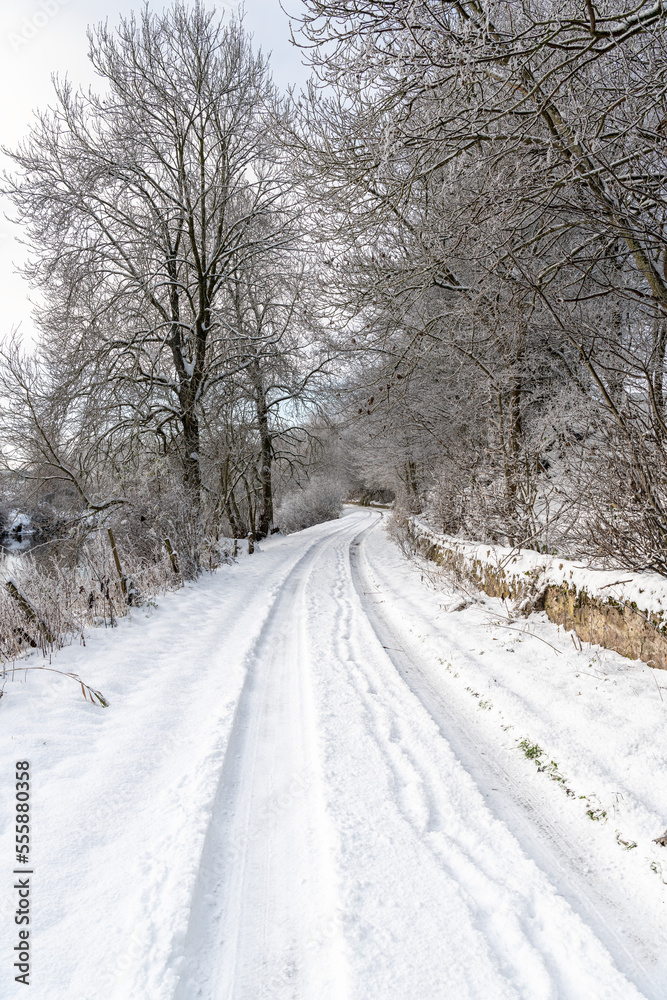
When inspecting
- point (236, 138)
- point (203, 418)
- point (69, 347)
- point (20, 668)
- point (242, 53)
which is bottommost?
point (20, 668)

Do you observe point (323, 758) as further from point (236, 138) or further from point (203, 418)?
point (236, 138)

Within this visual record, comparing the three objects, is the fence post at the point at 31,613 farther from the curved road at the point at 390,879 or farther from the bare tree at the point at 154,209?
the bare tree at the point at 154,209

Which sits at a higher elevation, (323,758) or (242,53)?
(242,53)


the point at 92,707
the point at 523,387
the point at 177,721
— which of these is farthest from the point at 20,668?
the point at 523,387

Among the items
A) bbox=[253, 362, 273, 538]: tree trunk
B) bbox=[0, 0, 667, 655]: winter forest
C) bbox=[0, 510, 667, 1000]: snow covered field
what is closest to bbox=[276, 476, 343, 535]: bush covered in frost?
bbox=[253, 362, 273, 538]: tree trunk

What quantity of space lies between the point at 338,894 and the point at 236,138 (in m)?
16.8

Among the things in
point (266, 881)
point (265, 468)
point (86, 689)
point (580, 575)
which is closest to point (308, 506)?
point (265, 468)

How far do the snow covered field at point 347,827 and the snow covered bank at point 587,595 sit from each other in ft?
0.68

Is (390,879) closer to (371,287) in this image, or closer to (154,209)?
(371,287)

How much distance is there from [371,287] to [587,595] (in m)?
4.08

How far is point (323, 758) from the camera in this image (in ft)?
10.2

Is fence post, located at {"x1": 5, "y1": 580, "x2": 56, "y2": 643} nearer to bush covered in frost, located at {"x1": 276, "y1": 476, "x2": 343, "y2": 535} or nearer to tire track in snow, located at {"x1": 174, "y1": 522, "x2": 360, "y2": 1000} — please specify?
tire track in snow, located at {"x1": 174, "y1": 522, "x2": 360, "y2": 1000}

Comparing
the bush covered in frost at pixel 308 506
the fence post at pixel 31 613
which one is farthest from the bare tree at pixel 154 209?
the bush covered in frost at pixel 308 506

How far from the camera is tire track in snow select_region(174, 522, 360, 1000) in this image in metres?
1.79
